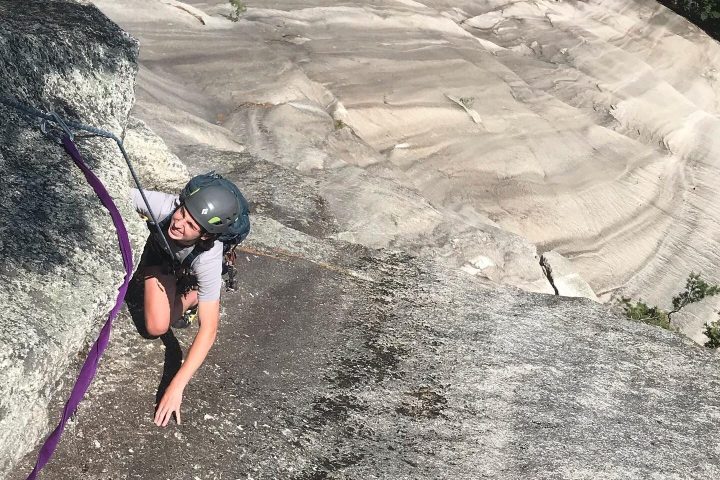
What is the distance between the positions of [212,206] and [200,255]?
1.31 feet

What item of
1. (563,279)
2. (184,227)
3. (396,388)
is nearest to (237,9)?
(563,279)

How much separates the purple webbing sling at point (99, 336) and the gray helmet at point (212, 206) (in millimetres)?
441

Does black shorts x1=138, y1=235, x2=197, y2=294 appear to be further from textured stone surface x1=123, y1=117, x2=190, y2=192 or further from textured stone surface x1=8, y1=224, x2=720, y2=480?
textured stone surface x1=123, y1=117, x2=190, y2=192

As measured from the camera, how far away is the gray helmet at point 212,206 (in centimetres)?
453

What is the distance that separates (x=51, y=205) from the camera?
14.0ft

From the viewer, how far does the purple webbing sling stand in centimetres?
376

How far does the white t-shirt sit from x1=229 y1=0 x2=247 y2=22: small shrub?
14.5 metres

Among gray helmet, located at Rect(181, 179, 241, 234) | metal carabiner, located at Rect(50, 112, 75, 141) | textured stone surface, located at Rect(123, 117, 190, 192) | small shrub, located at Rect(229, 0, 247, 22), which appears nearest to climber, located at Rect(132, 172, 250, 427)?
gray helmet, located at Rect(181, 179, 241, 234)

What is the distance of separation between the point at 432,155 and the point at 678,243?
624 centimetres

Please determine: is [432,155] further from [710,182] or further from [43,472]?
[43,472]

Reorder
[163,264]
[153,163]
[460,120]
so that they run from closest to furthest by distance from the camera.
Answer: [163,264] < [153,163] < [460,120]

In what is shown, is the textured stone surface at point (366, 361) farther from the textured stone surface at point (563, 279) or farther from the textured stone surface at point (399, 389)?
the textured stone surface at point (563, 279)

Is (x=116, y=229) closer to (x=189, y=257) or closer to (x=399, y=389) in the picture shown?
(x=189, y=257)

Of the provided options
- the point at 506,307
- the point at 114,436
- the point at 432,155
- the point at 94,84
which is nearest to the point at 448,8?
the point at 432,155
